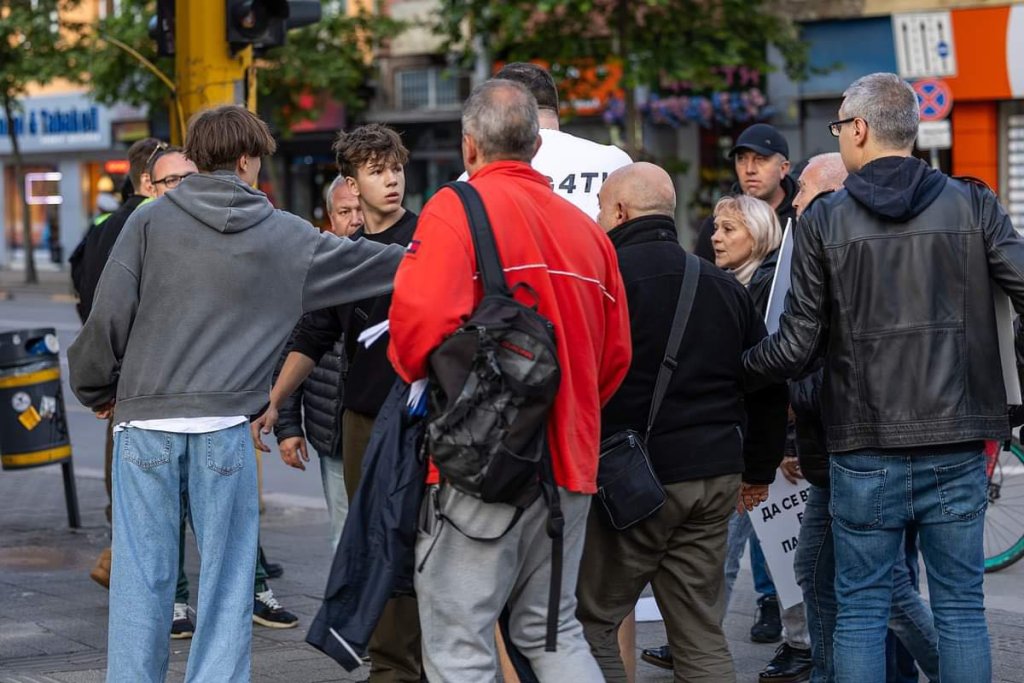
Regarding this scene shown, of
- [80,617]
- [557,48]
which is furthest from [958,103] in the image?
[80,617]

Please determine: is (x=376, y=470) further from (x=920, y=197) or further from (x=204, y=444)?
(x=920, y=197)

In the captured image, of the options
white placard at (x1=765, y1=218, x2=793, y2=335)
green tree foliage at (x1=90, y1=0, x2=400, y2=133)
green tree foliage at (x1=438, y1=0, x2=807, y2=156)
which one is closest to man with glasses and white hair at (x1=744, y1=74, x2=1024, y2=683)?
white placard at (x1=765, y1=218, x2=793, y2=335)

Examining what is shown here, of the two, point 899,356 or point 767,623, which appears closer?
point 899,356

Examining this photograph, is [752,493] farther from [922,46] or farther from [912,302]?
[922,46]

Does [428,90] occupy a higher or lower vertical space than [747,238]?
higher

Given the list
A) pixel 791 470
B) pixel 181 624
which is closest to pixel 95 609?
pixel 181 624

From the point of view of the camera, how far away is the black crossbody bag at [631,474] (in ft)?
15.0

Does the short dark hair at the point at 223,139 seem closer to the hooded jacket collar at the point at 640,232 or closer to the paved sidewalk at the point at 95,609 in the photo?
the hooded jacket collar at the point at 640,232

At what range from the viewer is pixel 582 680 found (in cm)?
406

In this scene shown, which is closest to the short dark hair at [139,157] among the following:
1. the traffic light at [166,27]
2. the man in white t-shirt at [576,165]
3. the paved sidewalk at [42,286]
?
the traffic light at [166,27]

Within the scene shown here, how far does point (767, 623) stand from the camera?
6.45 meters

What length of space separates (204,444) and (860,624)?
201cm

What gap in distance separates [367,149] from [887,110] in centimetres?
175

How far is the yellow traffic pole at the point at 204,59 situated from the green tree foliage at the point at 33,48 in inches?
904
